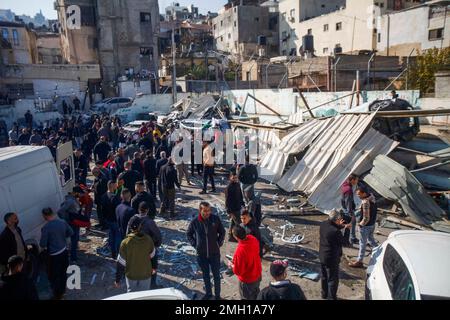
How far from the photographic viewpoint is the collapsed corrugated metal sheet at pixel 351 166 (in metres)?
10.2

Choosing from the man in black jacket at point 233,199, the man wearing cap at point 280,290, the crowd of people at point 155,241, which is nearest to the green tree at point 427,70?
the crowd of people at point 155,241

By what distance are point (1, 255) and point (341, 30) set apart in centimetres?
4292

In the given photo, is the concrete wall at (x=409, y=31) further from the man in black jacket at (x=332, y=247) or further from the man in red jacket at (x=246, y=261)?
the man in red jacket at (x=246, y=261)

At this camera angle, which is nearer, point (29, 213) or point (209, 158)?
point (29, 213)

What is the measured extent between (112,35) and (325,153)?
34519 mm

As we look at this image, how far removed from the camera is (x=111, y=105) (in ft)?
103

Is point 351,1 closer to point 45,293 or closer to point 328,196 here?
point 328,196

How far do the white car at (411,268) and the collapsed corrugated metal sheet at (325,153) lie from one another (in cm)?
543

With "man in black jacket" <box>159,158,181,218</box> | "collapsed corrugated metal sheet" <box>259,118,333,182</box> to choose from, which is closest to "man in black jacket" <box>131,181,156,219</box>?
"man in black jacket" <box>159,158,181,218</box>

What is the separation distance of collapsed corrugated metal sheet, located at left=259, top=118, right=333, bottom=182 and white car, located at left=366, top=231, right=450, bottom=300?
6.87 metres

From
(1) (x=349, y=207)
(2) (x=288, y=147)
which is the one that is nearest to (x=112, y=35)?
(2) (x=288, y=147)

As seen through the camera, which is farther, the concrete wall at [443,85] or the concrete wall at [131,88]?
the concrete wall at [131,88]

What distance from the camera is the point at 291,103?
2119 centimetres
